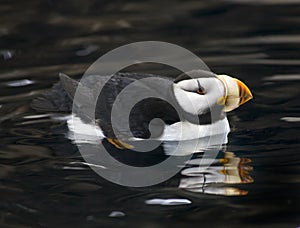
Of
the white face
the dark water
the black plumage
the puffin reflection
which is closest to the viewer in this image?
the dark water

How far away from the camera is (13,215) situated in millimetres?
3783

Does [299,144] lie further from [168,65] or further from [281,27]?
[281,27]

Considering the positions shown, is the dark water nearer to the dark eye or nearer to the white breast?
the white breast

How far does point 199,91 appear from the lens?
15.7ft

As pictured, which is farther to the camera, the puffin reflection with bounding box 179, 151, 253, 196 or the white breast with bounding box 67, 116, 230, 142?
the white breast with bounding box 67, 116, 230, 142

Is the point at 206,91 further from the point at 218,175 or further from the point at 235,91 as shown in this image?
the point at 218,175

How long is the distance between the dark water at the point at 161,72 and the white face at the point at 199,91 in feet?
0.78

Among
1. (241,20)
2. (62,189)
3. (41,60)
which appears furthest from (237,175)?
(241,20)

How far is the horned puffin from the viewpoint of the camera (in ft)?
15.2

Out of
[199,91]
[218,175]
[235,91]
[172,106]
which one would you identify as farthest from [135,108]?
[218,175]

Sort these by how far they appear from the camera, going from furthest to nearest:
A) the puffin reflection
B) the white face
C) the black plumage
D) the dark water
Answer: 1. the white face
2. the black plumage
3. the puffin reflection
4. the dark water

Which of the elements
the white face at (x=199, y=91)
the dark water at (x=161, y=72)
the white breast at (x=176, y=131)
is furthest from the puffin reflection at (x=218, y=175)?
the white face at (x=199, y=91)

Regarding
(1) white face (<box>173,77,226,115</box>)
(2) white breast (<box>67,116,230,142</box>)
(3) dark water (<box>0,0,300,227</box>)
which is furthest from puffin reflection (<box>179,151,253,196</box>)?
(1) white face (<box>173,77,226,115</box>)

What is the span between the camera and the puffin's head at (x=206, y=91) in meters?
4.75
